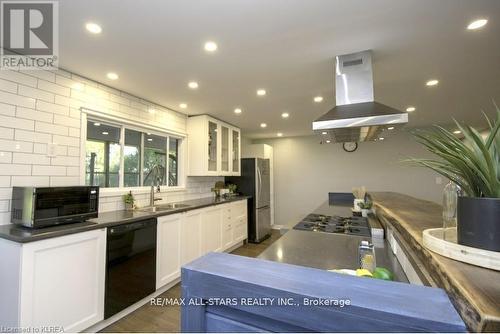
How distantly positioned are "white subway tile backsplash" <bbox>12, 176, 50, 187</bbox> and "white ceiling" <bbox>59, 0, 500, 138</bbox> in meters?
1.01

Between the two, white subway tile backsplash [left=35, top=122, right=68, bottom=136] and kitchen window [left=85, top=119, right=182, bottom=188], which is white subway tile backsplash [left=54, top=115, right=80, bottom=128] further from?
kitchen window [left=85, top=119, right=182, bottom=188]

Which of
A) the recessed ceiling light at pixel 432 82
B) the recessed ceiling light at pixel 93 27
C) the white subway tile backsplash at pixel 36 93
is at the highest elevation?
the recessed ceiling light at pixel 432 82

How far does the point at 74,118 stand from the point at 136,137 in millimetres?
796

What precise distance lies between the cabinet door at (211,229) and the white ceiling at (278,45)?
1612 millimetres

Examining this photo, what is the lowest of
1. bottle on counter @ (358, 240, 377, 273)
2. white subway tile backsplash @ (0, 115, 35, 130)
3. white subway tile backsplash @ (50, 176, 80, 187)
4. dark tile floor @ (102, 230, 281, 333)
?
dark tile floor @ (102, 230, 281, 333)

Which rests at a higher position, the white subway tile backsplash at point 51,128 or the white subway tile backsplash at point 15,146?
the white subway tile backsplash at point 51,128

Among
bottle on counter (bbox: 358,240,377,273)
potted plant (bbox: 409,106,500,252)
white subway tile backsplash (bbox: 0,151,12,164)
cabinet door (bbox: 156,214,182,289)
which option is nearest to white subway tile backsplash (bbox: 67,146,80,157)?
white subway tile backsplash (bbox: 0,151,12,164)

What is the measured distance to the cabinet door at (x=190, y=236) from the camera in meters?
2.82

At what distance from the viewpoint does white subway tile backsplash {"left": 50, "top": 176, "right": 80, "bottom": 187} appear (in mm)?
A: 2051

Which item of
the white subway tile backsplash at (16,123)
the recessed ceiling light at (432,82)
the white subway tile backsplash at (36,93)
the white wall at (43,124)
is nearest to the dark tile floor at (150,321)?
the white wall at (43,124)

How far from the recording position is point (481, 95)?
283 cm

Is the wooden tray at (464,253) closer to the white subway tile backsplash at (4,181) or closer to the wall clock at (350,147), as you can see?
the white subway tile backsplash at (4,181)

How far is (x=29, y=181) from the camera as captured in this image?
6.23 feet

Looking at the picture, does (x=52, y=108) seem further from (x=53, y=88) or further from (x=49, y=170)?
(x=49, y=170)
